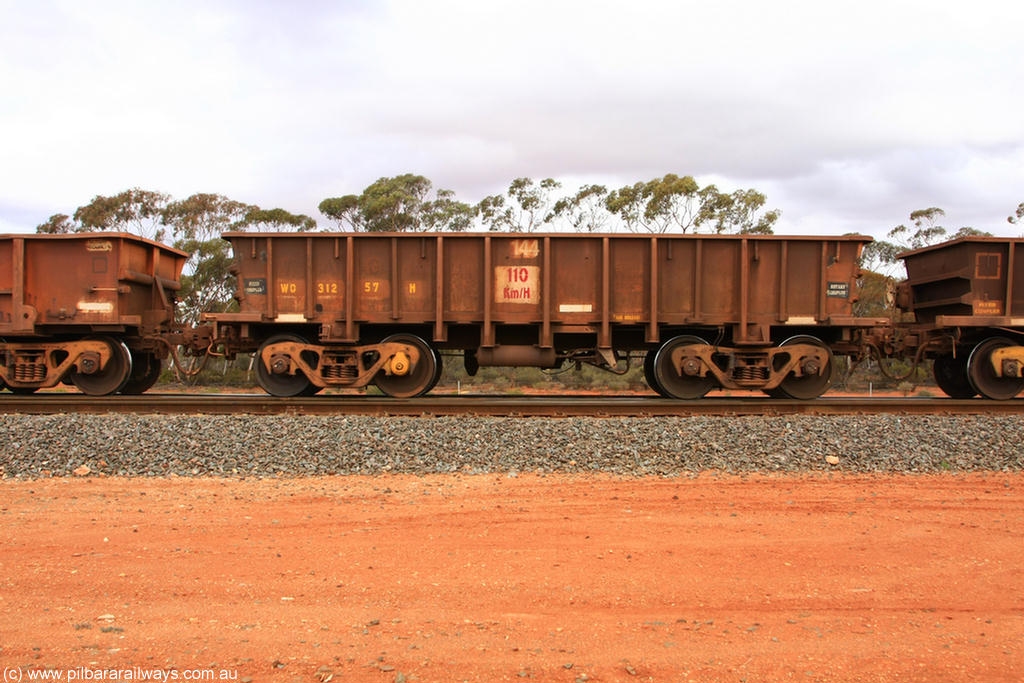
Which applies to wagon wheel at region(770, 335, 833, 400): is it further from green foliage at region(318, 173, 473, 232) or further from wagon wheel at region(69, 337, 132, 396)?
green foliage at region(318, 173, 473, 232)

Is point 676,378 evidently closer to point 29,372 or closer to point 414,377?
point 414,377

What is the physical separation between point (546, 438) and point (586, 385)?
42.0 ft

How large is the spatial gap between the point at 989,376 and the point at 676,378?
5406mm

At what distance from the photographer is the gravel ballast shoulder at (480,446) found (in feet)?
22.1

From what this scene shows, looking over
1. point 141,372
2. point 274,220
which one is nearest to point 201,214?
point 274,220

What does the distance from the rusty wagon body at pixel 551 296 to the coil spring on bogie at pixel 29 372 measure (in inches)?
115

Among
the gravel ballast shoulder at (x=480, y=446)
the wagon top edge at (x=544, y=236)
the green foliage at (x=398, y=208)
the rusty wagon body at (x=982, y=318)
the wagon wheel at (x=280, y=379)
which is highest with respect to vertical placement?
the green foliage at (x=398, y=208)

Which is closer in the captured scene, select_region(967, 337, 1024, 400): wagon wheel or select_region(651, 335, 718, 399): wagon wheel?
select_region(651, 335, 718, 399): wagon wheel

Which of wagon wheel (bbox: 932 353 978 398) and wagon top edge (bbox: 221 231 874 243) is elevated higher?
wagon top edge (bbox: 221 231 874 243)

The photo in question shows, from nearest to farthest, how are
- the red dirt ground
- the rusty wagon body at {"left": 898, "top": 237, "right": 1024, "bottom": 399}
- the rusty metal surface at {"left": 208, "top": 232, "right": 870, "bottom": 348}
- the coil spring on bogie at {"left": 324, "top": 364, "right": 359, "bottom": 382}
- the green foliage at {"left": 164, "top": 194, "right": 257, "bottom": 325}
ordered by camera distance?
1. the red dirt ground
2. the coil spring on bogie at {"left": 324, "top": 364, "right": 359, "bottom": 382}
3. the rusty metal surface at {"left": 208, "top": 232, "right": 870, "bottom": 348}
4. the rusty wagon body at {"left": 898, "top": 237, "right": 1024, "bottom": 399}
5. the green foliage at {"left": 164, "top": 194, "right": 257, "bottom": 325}

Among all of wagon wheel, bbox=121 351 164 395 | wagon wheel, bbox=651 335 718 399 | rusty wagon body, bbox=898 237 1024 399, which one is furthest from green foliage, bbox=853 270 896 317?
wagon wheel, bbox=121 351 164 395

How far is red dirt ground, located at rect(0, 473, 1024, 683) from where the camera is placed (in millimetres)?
3021

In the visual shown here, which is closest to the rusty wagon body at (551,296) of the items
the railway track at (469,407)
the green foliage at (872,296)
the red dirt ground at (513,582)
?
the railway track at (469,407)

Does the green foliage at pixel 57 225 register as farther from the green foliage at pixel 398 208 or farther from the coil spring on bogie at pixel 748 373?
the coil spring on bogie at pixel 748 373
